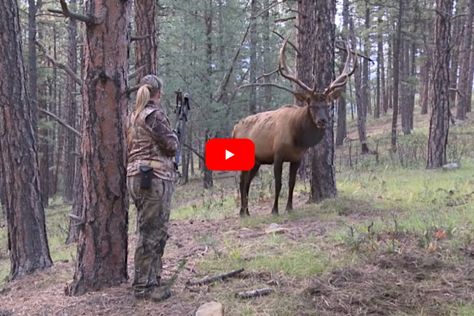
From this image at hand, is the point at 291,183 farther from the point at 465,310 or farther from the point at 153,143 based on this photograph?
the point at 465,310

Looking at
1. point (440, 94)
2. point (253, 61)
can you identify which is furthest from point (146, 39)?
point (253, 61)

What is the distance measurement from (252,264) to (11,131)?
13.5 ft

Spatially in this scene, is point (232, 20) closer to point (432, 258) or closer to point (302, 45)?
point (302, 45)

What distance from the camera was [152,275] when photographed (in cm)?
531

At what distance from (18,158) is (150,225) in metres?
3.59

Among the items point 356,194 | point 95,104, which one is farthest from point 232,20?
point 95,104

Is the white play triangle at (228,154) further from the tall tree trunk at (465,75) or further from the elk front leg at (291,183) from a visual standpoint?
the tall tree trunk at (465,75)

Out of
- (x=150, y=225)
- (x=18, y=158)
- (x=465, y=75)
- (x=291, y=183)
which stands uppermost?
(x=465, y=75)

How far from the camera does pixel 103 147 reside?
5.57m

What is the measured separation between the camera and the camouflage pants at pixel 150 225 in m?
5.11

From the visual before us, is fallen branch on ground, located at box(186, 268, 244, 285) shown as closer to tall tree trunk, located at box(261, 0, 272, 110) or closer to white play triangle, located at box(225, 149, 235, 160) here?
white play triangle, located at box(225, 149, 235, 160)

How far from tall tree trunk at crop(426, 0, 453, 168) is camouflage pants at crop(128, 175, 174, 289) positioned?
11.5 m

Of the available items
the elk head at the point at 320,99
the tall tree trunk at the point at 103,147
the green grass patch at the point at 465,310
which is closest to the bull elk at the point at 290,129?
the elk head at the point at 320,99

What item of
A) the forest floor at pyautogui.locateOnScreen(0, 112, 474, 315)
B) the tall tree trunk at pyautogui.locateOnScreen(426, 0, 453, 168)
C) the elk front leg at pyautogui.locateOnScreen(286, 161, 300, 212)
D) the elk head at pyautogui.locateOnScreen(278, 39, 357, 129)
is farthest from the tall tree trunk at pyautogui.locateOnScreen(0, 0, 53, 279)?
the tall tree trunk at pyautogui.locateOnScreen(426, 0, 453, 168)
